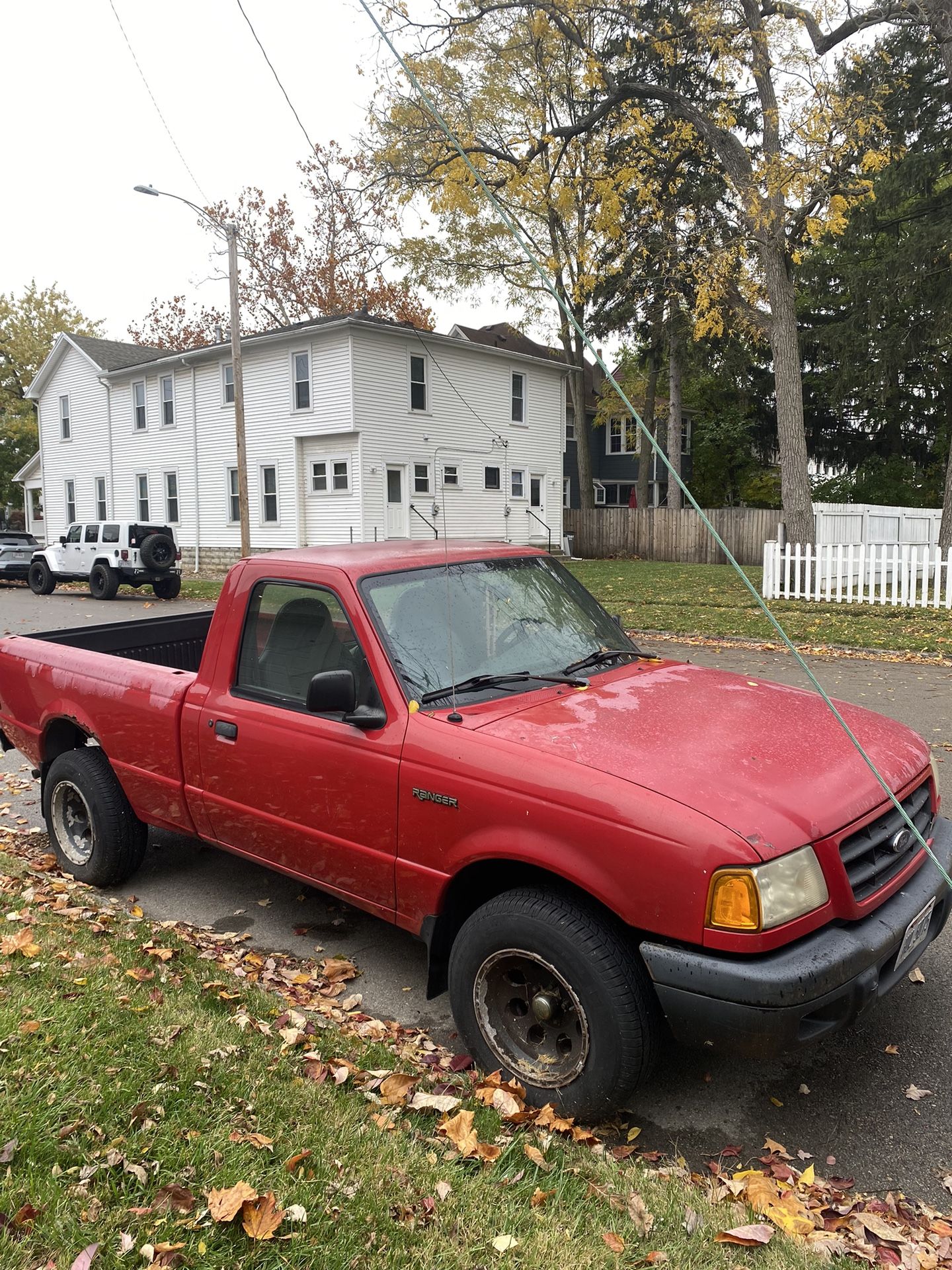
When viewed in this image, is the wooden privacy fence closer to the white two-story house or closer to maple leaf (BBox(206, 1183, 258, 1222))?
the white two-story house

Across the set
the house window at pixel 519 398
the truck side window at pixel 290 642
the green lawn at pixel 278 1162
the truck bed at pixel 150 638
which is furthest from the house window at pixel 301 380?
the green lawn at pixel 278 1162

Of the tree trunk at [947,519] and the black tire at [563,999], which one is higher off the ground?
the tree trunk at [947,519]

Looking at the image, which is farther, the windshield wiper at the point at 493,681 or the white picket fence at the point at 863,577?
the white picket fence at the point at 863,577

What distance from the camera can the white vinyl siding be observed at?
109ft

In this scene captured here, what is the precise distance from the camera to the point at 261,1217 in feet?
7.29

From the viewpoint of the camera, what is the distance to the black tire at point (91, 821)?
15.5ft

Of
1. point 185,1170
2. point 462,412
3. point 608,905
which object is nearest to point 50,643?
point 185,1170

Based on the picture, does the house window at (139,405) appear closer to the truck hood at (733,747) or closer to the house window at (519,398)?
the house window at (519,398)

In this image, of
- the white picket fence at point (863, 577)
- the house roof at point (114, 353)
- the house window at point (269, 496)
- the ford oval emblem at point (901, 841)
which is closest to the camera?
the ford oval emblem at point (901, 841)

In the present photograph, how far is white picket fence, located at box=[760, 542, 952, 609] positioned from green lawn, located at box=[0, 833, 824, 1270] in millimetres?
14138

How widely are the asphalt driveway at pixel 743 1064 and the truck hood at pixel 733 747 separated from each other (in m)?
0.23

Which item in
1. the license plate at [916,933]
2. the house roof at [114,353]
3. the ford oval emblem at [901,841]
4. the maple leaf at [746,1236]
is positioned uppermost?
the house roof at [114,353]

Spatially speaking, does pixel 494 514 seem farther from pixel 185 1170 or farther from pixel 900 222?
pixel 185 1170

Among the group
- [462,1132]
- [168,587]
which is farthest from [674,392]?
[462,1132]
